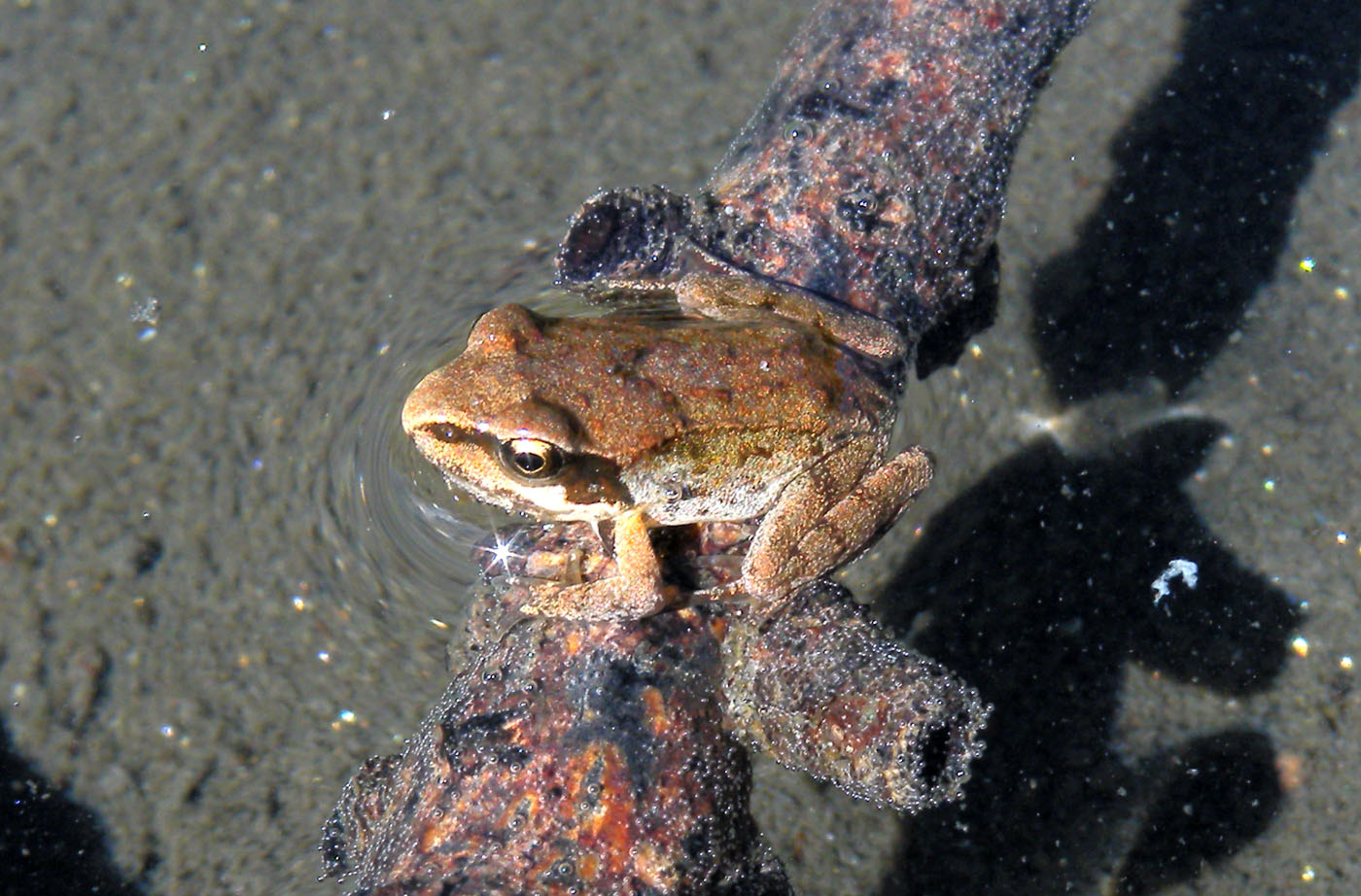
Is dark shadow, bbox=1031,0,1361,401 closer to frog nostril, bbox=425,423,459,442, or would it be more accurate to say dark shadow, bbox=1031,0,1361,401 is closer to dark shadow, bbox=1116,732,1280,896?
dark shadow, bbox=1116,732,1280,896

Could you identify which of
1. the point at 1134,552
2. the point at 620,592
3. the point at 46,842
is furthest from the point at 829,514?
the point at 46,842

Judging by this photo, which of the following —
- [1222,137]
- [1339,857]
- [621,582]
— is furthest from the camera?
[1222,137]

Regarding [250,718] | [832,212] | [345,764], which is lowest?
[345,764]

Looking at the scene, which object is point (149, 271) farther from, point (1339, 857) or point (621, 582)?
point (1339, 857)

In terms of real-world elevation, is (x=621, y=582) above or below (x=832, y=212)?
below

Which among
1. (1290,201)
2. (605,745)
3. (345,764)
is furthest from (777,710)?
(1290,201)

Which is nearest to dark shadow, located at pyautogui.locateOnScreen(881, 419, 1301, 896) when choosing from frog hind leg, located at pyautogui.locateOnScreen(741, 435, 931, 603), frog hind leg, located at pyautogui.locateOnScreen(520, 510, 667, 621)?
frog hind leg, located at pyautogui.locateOnScreen(741, 435, 931, 603)

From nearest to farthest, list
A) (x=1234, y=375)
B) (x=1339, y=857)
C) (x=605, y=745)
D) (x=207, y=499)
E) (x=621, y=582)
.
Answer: (x=605, y=745) → (x=621, y=582) → (x=1339, y=857) → (x=207, y=499) → (x=1234, y=375)

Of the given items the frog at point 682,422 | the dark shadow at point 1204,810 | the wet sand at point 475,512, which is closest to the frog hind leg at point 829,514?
the frog at point 682,422
